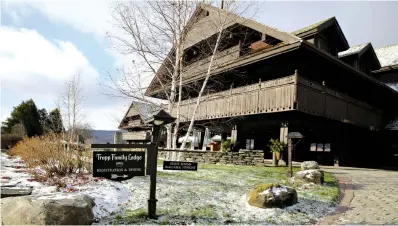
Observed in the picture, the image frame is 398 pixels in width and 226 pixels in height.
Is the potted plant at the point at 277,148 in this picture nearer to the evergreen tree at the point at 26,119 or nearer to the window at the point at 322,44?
the window at the point at 322,44

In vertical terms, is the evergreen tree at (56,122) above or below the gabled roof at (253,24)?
below

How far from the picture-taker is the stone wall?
15.9 meters

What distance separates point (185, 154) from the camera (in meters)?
18.0

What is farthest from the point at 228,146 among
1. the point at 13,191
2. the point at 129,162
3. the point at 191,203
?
the point at 13,191

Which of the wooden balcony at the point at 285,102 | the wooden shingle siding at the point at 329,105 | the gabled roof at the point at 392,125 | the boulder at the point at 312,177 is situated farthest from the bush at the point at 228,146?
the gabled roof at the point at 392,125

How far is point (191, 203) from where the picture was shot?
24.1 ft

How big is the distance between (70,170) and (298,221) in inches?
270

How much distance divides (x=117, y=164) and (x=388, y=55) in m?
30.0

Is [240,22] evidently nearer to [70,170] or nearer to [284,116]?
[284,116]

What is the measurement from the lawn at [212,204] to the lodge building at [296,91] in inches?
245

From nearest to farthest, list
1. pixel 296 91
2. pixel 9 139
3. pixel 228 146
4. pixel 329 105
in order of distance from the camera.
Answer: pixel 296 91
pixel 329 105
pixel 228 146
pixel 9 139

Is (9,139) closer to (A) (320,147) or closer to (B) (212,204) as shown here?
(A) (320,147)

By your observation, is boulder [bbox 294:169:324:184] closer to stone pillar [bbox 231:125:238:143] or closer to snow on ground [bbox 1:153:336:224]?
snow on ground [bbox 1:153:336:224]

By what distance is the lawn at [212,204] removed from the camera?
6.41 metres
